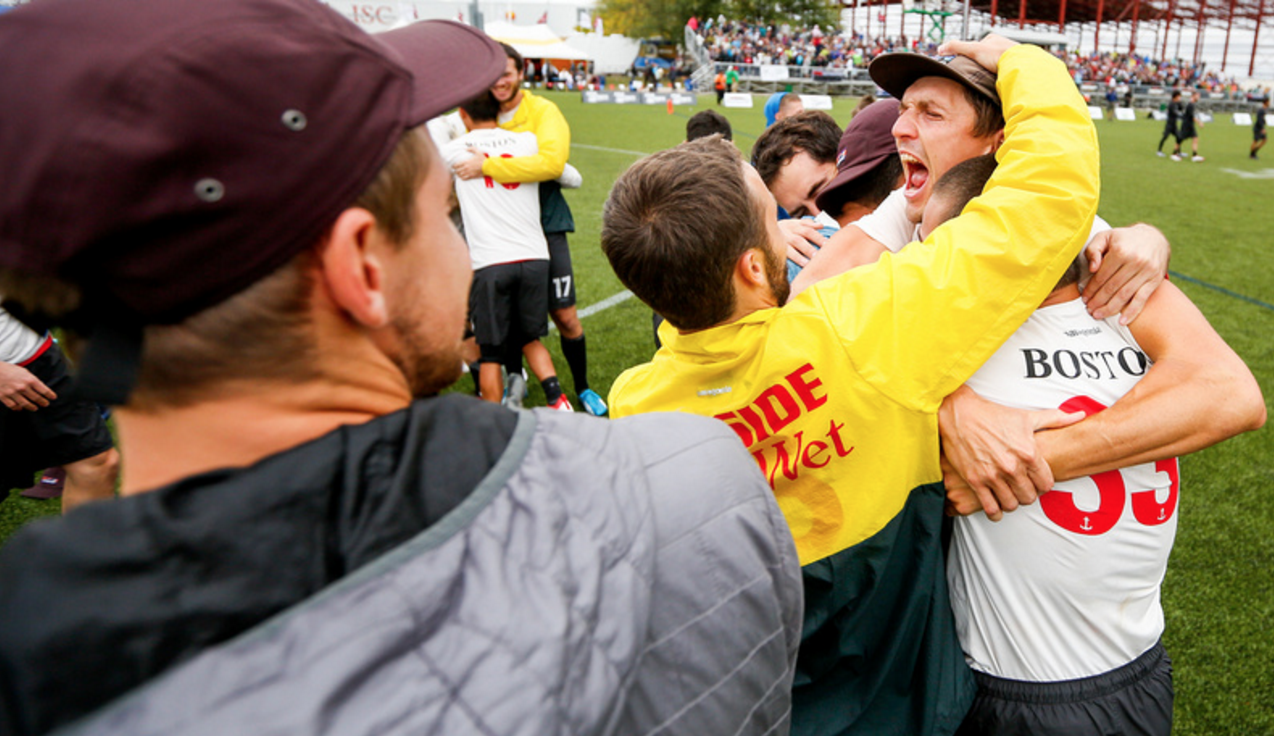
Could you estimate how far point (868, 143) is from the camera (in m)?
2.88

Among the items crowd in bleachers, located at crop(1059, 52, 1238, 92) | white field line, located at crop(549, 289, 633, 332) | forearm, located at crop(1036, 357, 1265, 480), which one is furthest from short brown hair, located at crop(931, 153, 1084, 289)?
crowd in bleachers, located at crop(1059, 52, 1238, 92)

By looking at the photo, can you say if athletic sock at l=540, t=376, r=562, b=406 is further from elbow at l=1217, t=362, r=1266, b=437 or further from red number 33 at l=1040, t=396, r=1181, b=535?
elbow at l=1217, t=362, r=1266, b=437

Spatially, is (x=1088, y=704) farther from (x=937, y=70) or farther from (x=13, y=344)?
(x=13, y=344)

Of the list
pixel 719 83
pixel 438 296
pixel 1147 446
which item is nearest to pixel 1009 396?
pixel 1147 446

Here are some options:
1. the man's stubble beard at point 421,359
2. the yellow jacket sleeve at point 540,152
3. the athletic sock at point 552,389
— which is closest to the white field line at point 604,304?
the athletic sock at point 552,389

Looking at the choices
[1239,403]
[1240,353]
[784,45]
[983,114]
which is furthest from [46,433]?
[784,45]

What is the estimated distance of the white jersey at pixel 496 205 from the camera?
468cm

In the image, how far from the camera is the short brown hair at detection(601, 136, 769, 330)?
1524 mm

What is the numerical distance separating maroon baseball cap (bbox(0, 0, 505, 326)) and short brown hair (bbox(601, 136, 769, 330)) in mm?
876

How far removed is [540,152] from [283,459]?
4.34 metres

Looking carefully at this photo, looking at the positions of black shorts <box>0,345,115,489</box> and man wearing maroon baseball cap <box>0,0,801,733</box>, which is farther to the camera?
black shorts <box>0,345,115,489</box>

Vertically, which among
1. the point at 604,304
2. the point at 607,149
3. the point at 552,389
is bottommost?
the point at 604,304

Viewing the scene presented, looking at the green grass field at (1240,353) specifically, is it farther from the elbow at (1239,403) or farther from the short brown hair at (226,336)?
the elbow at (1239,403)

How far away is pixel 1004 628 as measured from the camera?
61.4 inches
